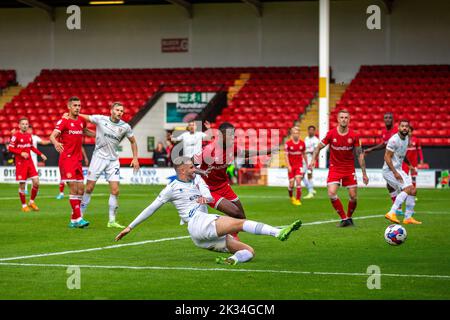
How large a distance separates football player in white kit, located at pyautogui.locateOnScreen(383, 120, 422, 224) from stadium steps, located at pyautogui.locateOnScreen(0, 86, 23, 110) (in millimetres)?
32967

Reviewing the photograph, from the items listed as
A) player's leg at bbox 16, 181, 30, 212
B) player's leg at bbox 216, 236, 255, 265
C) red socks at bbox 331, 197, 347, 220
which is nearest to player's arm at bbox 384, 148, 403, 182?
red socks at bbox 331, 197, 347, 220

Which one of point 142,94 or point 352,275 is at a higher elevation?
point 142,94

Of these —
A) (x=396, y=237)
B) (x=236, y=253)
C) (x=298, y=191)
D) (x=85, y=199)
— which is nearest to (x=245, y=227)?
(x=236, y=253)

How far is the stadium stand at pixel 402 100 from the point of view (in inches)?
1565

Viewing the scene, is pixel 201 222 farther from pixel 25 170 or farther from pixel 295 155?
pixel 295 155

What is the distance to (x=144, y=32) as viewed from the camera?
5056 cm

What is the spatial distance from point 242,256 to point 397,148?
8.15m

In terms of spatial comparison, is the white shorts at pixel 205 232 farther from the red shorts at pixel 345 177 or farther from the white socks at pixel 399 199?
the white socks at pixel 399 199

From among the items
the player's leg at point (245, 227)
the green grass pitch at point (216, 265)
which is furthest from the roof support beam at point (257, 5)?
the player's leg at point (245, 227)

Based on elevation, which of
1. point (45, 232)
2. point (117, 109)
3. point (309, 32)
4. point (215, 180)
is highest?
point (309, 32)

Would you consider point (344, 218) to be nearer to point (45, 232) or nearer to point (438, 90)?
point (45, 232)

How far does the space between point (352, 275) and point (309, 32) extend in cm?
3753

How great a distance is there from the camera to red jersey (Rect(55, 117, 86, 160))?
18.2 m
